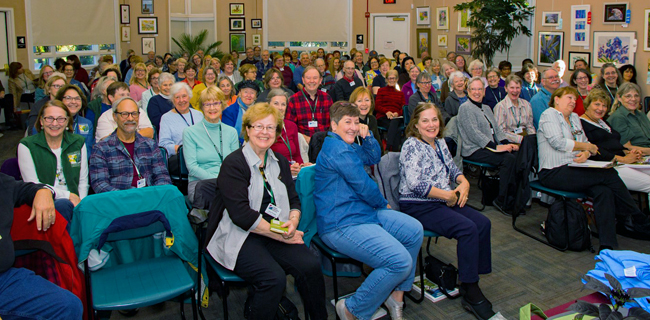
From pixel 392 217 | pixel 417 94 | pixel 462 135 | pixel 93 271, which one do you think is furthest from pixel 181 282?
pixel 417 94

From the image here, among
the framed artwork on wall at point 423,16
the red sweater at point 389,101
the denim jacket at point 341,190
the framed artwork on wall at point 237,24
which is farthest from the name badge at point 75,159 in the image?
the framed artwork on wall at point 237,24

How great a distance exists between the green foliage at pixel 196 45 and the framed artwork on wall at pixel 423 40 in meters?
5.64

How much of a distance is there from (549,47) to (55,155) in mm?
8205

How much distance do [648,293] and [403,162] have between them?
1762mm

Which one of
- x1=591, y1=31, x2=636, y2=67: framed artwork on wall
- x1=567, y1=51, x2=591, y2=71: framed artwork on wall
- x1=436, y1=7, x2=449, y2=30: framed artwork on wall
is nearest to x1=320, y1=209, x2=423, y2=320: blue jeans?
x1=591, y1=31, x2=636, y2=67: framed artwork on wall

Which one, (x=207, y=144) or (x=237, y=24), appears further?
(x=237, y=24)

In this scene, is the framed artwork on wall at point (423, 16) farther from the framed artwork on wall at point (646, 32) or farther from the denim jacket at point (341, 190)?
the denim jacket at point (341, 190)

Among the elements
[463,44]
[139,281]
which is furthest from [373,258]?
[463,44]

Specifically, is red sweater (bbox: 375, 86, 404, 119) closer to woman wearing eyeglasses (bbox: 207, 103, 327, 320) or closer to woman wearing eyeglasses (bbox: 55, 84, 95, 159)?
woman wearing eyeglasses (bbox: 55, 84, 95, 159)

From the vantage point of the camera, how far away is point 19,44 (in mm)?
10742

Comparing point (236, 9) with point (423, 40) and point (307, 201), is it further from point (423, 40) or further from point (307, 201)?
point (307, 201)

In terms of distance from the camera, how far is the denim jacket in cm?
309

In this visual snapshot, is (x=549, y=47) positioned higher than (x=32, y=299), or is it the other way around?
(x=549, y=47)

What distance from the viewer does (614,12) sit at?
7.79 metres
